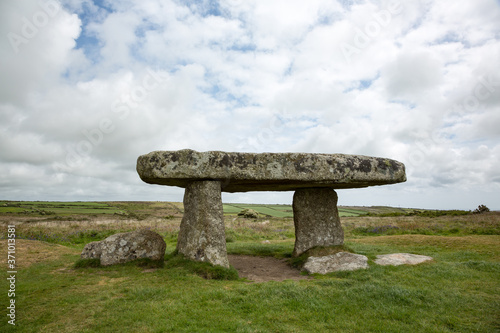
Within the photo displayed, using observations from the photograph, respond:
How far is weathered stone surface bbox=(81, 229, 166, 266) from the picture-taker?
924cm

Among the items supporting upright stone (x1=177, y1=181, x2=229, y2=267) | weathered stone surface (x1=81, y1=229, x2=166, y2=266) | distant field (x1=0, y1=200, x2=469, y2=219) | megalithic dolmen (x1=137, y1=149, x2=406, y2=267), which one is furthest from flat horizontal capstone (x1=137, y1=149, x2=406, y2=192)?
distant field (x1=0, y1=200, x2=469, y2=219)

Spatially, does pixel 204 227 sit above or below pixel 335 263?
above

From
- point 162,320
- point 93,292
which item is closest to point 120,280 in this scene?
point 93,292

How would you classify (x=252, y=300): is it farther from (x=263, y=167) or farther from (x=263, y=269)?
(x=263, y=269)

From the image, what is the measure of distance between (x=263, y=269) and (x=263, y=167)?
3.77 metres

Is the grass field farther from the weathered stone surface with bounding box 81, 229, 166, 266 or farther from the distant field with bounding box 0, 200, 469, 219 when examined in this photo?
the distant field with bounding box 0, 200, 469, 219

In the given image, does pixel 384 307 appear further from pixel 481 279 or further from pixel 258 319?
pixel 481 279

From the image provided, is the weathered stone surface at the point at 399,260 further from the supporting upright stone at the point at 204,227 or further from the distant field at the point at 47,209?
the distant field at the point at 47,209

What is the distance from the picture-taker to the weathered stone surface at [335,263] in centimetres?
891

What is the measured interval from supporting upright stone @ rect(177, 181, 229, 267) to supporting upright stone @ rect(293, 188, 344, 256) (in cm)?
375

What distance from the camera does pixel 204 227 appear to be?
8867 millimetres

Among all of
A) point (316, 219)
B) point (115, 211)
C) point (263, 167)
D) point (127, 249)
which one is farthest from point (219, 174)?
point (115, 211)

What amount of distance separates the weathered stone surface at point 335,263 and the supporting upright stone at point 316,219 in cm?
141

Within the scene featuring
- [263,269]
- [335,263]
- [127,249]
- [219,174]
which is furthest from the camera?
[263,269]
